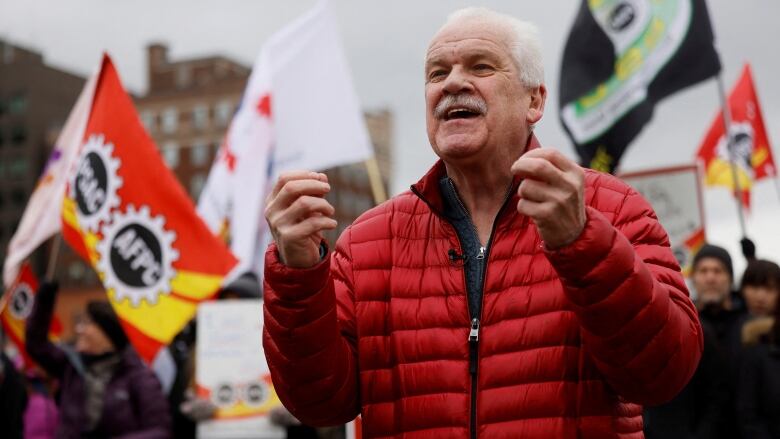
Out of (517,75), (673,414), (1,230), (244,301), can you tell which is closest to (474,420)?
(517,75)

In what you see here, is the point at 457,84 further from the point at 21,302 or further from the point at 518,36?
the point at 21,302

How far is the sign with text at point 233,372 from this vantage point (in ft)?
23.8

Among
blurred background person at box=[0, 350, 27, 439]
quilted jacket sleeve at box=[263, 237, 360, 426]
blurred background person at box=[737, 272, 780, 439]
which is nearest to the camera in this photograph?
quilted jacket sleeve at box=[263, 237, 360, 426]

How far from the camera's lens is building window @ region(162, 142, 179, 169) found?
283ft

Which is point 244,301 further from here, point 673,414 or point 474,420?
point 474,420

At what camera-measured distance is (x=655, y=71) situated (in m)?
8.59

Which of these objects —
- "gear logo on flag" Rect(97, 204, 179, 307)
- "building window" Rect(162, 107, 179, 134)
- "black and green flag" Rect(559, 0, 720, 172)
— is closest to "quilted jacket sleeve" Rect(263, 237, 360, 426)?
"gear logo on flag" Rect(97, 204, 179, 307)

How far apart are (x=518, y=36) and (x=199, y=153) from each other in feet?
275

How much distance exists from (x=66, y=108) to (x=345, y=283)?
3339 inches

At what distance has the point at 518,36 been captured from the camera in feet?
9.02

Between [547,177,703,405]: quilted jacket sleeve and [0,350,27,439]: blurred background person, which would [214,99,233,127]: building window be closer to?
[0,350,27,439]: blurred background person

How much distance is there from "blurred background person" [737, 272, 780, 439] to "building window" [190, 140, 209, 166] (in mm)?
80062

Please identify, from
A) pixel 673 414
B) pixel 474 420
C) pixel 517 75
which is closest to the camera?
pixel 474 420

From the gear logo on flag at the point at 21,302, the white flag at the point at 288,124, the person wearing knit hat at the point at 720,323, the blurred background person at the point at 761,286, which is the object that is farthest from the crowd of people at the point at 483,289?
the gear logo on flag at the point at 21,302
